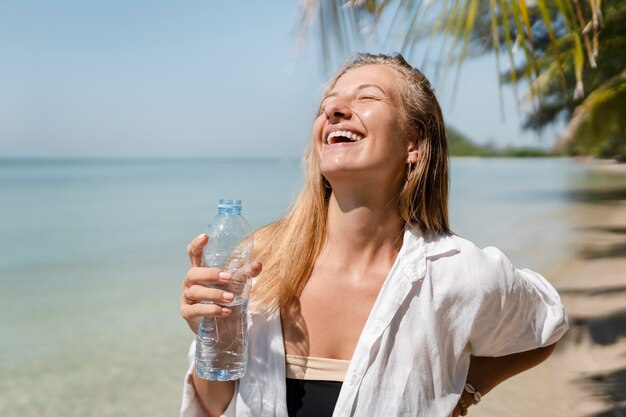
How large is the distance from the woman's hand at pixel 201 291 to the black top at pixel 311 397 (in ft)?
1.22

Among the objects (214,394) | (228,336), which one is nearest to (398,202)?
(228,336)

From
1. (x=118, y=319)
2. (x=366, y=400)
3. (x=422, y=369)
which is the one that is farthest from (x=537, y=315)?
(x=118, y=319)

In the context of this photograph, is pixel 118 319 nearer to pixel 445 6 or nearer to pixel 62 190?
pixel 445 6

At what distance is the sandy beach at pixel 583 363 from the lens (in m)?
5.05

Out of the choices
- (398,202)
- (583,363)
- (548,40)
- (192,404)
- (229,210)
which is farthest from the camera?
(548,40)

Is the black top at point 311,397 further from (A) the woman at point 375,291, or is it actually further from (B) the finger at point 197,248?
(B) the finger at point 197,248

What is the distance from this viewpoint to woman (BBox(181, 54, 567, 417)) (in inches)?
75.9

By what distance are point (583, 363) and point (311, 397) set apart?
4.53 m

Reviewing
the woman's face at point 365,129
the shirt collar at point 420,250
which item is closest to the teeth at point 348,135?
the woman's face at point 365,129

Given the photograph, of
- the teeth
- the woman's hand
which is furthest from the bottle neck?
the teeth

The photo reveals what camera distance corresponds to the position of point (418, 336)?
76.6 inches

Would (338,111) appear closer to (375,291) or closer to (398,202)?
(398,202)

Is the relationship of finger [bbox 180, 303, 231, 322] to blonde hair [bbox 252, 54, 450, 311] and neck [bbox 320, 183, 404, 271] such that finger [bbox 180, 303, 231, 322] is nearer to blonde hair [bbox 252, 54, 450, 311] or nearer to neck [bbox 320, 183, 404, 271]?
blonde hair [bbox 252, 54, 450, 311]

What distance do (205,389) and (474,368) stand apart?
2.87ft
